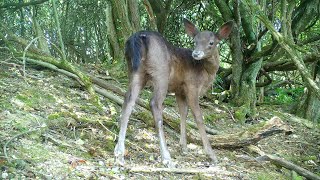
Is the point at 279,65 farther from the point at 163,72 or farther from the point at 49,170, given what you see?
the point at 49,170

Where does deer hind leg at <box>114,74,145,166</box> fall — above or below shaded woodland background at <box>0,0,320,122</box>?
below

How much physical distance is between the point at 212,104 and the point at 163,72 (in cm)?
367

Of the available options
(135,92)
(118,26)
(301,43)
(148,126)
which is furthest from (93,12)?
(135,92)

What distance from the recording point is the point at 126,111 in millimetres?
4969

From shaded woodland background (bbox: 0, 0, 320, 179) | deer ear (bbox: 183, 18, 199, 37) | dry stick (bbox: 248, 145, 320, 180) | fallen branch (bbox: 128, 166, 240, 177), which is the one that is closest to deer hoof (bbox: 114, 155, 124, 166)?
fallen branch (bbox: 128, 166, 240, 177)

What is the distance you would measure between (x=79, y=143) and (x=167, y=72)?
135 centimetres

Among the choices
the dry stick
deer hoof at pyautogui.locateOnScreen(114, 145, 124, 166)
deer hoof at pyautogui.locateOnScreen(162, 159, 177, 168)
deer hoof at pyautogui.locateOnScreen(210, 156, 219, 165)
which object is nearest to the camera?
deer hoof at pyautogui.locateOnScreen(114, 145, 124, 166)

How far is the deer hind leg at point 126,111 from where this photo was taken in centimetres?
472

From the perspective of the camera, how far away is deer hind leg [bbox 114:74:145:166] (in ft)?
Answer: 15.5

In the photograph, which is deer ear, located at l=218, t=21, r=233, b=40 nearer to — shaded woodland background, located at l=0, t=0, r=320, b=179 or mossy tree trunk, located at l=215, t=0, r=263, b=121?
shaded woodland background, located at l=0, t=0, r=320, b=179

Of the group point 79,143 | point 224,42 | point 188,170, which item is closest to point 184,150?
point 188,170

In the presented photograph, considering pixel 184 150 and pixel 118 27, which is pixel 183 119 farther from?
pixel 118 27

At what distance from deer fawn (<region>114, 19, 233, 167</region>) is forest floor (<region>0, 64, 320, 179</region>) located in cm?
29

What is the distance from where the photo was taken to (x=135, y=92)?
5.13 m
